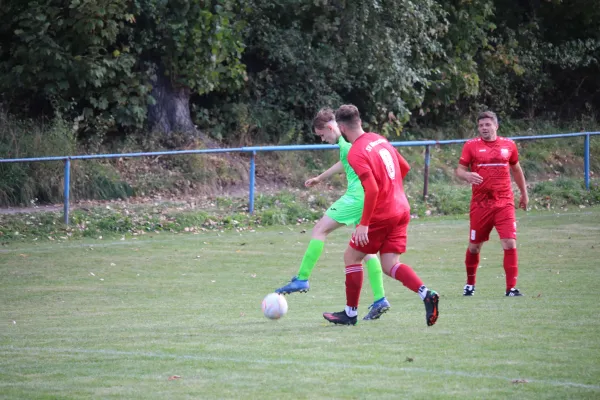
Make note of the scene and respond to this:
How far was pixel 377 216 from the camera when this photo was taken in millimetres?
8250

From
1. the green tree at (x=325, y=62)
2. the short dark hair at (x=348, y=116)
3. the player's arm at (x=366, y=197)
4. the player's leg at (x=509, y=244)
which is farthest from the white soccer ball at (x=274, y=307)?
the green tree at (x=325, y=62)

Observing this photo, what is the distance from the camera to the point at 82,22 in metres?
20.1

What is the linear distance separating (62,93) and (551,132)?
50.9ft

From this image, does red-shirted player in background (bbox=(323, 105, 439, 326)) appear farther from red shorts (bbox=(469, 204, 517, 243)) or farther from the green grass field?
red shorts (bbox=(469, 204, 517, 243))

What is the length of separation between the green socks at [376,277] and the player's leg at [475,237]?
6.28 ft

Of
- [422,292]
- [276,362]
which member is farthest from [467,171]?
[276,362]

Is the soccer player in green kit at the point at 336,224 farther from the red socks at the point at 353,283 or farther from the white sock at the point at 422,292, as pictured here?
the white sock at the point at 422,292

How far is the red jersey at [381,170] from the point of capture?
8.03m

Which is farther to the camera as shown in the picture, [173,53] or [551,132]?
[551,132]

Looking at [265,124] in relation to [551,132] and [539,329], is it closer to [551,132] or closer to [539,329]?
[551,132]

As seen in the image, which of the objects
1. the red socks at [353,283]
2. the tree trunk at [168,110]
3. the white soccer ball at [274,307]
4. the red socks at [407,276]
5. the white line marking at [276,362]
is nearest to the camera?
the white line marking at [276,362]

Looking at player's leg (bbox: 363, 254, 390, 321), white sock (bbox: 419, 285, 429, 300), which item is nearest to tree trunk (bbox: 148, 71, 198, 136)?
player's leg (bbox: 363, 254, 390, 321)

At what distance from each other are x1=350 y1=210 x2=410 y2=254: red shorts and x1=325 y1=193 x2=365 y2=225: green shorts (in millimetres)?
1431

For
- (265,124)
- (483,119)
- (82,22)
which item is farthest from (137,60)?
(483,119)
